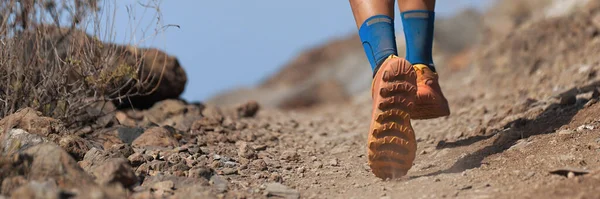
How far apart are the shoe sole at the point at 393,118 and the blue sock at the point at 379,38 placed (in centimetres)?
21

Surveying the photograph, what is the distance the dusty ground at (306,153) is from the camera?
265cm

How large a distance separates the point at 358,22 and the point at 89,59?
146 centimetres

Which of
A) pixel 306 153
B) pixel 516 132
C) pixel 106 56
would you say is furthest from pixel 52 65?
pixel 516 132

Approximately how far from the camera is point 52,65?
3.94 m

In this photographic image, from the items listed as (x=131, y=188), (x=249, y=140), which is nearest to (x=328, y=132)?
(x=249, y=140)

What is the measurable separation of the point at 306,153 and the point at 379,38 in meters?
1.09

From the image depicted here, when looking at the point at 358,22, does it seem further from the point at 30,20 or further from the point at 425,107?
the point at 30,20

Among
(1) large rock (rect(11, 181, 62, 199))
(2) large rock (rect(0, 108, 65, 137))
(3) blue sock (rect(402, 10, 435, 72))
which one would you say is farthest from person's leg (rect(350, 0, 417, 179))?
(2) large rock (rect(0, 108, 65, 137))

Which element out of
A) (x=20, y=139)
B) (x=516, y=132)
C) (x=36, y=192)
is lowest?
(x=36, y=192)

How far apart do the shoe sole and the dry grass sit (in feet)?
5.06

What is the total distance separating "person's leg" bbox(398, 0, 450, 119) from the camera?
336 cm

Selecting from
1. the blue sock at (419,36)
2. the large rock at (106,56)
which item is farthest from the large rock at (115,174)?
the blue sock at (419,36)

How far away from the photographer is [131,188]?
277cm

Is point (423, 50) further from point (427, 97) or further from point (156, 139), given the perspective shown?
point (156, 139)
